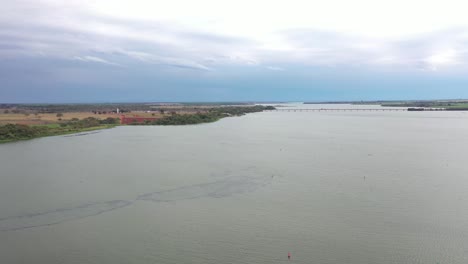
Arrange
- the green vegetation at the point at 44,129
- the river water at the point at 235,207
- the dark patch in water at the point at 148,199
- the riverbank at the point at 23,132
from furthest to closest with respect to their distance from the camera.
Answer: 1. the green vegetation at the point at 44,129
2. the riverbank at the point at 23,132
3. the dark patch in water at the point at 148,199
4. the river water at the point at 235,207

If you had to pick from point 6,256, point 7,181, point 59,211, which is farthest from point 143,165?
point 6,256

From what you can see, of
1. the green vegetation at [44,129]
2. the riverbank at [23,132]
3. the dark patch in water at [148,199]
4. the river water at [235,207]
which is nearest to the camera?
the river water at [235,207]

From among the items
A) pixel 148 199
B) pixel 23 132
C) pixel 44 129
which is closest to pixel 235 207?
pixel 148 199

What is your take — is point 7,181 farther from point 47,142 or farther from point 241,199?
point 47,142

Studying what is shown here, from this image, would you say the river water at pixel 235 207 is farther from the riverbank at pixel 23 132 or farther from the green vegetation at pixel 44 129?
the green vegetation at pixel 44 129

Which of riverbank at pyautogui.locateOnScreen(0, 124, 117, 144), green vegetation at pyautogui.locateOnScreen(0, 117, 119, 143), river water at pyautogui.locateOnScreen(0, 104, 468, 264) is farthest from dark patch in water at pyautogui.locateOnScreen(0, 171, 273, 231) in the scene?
green vegetation at pyautogui.locateOnScreen(0, 117, 119, 143)

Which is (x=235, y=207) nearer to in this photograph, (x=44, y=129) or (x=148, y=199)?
(x=148, y=199)

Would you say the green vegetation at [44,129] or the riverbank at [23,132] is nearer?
the riverbank at [23,132]

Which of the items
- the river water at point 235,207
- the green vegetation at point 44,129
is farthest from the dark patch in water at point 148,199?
the green vegetation at point 44,129

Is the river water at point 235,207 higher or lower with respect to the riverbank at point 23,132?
lower
